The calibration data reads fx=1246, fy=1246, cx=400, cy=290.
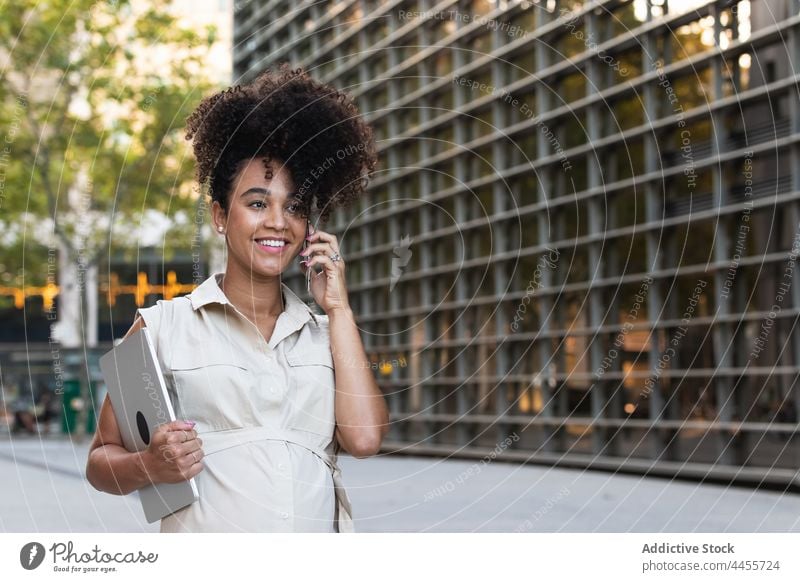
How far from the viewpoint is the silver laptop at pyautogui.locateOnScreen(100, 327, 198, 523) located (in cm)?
295

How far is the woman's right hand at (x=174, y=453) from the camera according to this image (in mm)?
2916

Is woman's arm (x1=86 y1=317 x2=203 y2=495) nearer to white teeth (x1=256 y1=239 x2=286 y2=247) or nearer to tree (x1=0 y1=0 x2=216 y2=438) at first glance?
white teeth (x1=256 y1=239 x2=286 y2=247)

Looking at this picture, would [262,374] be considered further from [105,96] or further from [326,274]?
[105,96]

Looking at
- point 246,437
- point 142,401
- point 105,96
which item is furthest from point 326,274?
point 105,96

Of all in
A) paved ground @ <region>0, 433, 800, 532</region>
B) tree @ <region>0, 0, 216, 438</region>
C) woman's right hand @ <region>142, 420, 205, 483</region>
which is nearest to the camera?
woman's right hand @ <region>142, 420, 205, 483</region>

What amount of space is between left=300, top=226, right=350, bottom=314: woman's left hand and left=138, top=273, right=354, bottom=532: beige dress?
4.1 inches

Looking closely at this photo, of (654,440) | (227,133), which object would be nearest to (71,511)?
(654,440)

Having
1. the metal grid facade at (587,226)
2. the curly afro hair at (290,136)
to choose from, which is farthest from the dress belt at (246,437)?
the metal grid facade at (587,226)

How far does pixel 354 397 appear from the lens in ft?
10.0

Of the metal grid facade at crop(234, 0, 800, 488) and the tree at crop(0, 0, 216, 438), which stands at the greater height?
the tree at crop(0, 0, 216, 438)

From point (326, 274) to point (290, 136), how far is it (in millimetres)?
371

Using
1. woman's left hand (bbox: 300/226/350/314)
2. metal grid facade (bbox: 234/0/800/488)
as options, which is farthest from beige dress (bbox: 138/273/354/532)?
metal grid facade (bbox: 234/0/800/488)

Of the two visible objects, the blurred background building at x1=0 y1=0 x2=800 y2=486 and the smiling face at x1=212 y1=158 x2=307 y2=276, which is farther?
the blurred background building at x1=0 y1=0 x2=800 y2=486
